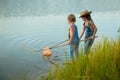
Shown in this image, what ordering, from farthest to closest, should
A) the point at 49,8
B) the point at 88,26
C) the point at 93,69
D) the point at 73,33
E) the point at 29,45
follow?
1. the point at 49,8
2. the point at 29,45
3. the point at 88,26
4. the point at 73,33
5. the point at 93,69

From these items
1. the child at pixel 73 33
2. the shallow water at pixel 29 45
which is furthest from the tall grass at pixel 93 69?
the shallow water at pixel 29 45

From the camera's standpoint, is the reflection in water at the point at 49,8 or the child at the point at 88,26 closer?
the child at the point at 88,26

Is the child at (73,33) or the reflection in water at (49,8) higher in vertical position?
the reflection in water at (49,8)

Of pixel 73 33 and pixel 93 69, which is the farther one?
pixel 73 33

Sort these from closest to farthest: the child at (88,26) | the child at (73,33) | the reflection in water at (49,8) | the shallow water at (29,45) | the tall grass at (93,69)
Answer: the tall grass at (93,69)
the child at (73,33)
the child at (88,26)
the shallow water at (29,45)
the reflection in water at (49,8)

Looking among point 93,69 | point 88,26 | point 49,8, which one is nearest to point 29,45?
point 88,26

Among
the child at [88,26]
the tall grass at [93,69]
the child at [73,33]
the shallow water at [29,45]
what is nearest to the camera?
the tall grass at [93,69]

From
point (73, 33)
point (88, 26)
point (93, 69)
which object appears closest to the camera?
point (93, 69)

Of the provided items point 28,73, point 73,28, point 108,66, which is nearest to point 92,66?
point 108,66

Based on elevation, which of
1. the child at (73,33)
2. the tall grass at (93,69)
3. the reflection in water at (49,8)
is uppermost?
the reflection in water at (49,8)

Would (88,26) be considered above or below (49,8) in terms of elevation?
below

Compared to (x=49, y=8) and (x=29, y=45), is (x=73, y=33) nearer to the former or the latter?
(x=29, y=45)

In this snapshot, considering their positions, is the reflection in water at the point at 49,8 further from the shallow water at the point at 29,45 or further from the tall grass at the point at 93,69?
the tall grass at the point at 93,69

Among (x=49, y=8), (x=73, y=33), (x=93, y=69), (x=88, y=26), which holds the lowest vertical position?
(x=93, y=69)
